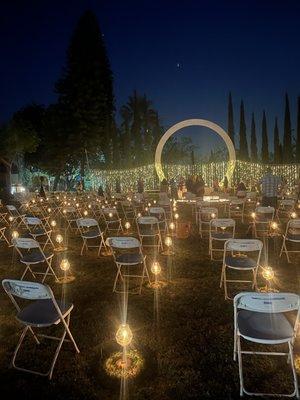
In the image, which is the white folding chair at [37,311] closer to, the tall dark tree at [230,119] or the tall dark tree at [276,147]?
the tall dark tree at [276,147]

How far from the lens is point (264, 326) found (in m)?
3.44

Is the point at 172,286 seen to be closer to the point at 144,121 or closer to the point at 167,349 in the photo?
the point at 167,349

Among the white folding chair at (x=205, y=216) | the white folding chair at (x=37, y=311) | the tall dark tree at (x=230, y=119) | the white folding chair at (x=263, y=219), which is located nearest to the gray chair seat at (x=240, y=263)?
the white folding chair at (x=37, y=311)

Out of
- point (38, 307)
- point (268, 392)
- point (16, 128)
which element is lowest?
point (268, 392)

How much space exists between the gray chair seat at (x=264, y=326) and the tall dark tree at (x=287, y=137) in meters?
30.6

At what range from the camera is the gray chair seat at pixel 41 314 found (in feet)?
12.0

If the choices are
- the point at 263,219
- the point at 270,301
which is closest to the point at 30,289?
the point at 270,301

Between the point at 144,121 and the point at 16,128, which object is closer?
the point at 16,128

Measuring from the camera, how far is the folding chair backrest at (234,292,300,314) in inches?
125

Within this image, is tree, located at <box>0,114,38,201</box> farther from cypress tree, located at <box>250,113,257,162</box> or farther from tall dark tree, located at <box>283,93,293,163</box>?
tall dark tree, located at <box>283,93,293,163</box>

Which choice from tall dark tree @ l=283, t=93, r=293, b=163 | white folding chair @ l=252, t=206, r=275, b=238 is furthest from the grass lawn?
tall dark tree @ l=283, t=93, r=293, b=163

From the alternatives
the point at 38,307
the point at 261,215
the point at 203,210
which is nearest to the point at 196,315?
the point at 38,307

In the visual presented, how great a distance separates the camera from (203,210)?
950cm

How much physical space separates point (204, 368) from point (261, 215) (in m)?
7.17
